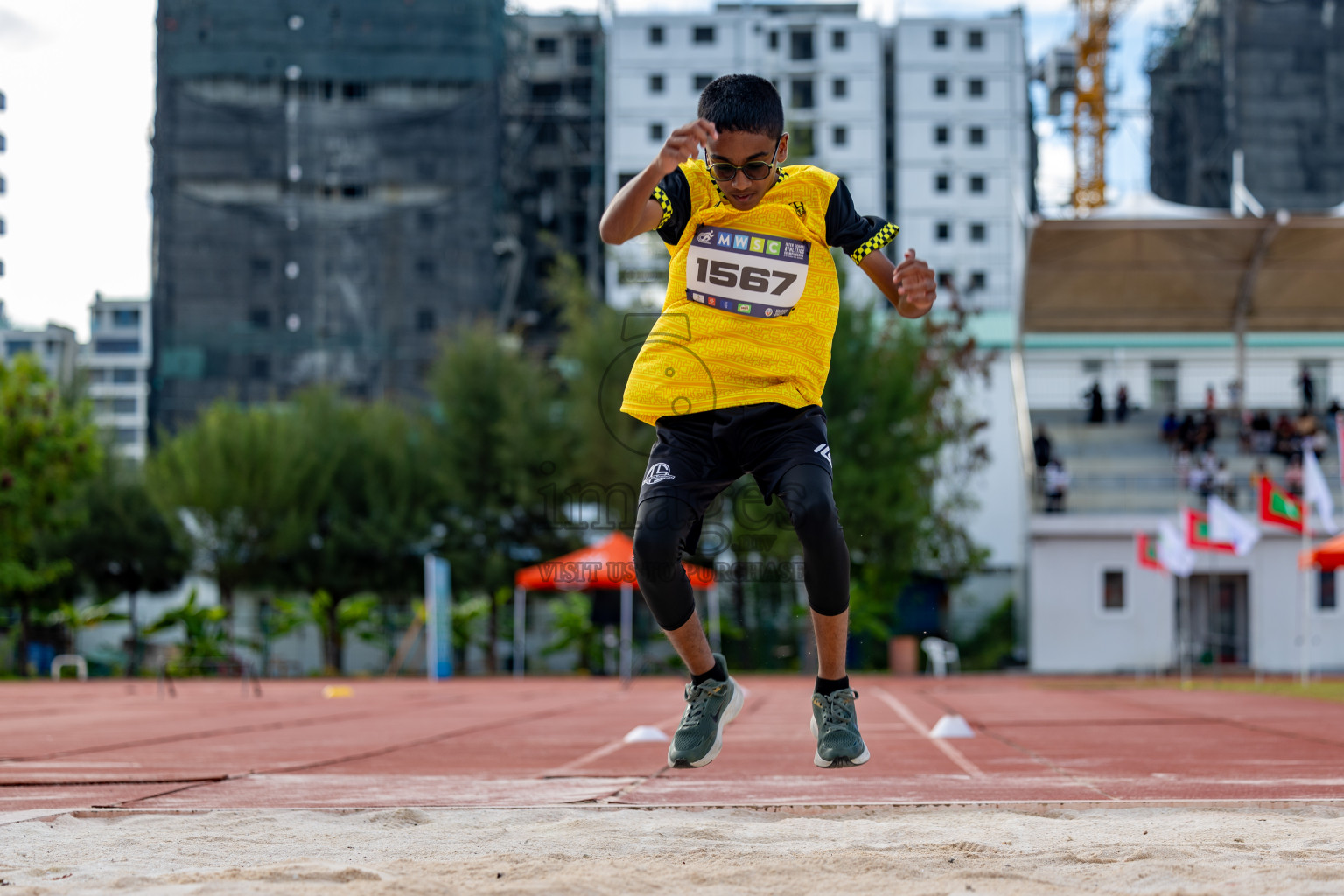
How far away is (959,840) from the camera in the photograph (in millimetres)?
3359

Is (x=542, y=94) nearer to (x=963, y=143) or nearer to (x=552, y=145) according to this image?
(x=552, y=145)

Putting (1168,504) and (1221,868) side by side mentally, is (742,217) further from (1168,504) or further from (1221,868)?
(1168,504)

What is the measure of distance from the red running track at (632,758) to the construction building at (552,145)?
56.4 metres

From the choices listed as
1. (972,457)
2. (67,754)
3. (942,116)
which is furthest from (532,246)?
(67,754)

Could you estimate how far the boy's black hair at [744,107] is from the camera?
12.9ft

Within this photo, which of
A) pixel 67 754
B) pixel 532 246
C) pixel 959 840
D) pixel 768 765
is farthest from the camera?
Result: pixel 532 246

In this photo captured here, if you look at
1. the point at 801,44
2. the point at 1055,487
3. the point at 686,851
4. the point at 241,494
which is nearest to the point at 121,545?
the point at 241,494

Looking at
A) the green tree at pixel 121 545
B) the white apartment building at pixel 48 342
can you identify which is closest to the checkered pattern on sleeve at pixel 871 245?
the green tree at pixel 121 545

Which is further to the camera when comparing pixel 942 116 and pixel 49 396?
pixel 942 116

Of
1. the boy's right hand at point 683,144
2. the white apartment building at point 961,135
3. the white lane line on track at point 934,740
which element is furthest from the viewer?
the white apartment building at point 961,135

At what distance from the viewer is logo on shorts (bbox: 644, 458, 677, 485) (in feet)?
13.9

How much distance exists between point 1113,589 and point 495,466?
1394 centimetres

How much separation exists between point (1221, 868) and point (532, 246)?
2693 inches

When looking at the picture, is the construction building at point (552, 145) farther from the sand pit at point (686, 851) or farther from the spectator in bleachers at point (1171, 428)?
the sand pit at point (686, 851)
